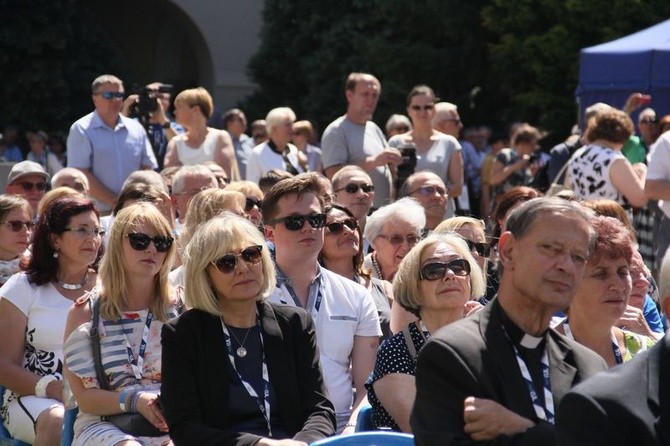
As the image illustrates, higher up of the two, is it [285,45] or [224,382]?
[224,382]

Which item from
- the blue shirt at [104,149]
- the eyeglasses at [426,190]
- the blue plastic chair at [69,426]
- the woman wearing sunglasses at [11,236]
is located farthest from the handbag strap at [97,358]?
the blue shirt at [104,149]

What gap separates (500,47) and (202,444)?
57.0 feet

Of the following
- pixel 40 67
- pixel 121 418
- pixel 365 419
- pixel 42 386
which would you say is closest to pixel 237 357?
pixel 365 419

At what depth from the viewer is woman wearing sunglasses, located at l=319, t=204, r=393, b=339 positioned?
20.4 ft

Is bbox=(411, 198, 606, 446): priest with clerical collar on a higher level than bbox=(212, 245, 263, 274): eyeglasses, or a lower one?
higher

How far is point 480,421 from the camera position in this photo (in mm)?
3080

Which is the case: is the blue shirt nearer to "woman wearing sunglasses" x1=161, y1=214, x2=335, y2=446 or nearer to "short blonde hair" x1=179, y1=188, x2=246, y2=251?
"short blonde hair" x1=179, y1=188, x2=246, y2=251

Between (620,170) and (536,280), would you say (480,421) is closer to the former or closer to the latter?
(536,280)

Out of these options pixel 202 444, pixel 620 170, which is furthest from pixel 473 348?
pixel 620 170

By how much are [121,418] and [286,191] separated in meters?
1.40

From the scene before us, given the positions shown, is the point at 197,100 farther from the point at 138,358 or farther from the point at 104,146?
the point at 138,358

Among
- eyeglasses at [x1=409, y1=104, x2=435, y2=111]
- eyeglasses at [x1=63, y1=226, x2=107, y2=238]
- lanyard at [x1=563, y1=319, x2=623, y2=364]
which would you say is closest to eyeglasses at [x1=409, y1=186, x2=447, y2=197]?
eyeglasses at [x1=409, y1=104, x2=435, y2=111]

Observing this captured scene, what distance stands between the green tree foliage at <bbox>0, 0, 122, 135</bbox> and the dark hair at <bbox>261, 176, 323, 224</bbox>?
1766cm

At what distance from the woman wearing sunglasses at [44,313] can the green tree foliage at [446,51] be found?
14.9 meters
